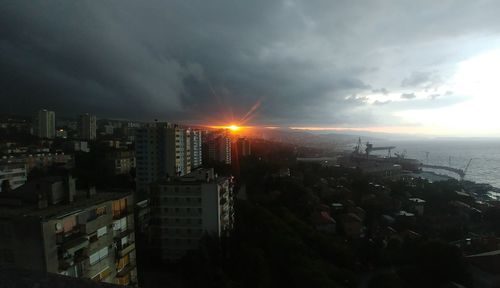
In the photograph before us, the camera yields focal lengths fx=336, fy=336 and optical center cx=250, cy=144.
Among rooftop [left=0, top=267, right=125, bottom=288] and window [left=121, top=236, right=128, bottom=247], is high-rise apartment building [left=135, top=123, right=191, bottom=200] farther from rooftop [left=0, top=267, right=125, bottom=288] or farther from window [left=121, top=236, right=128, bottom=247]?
rooftop [left=0, top=267, right=125, bottom=288]

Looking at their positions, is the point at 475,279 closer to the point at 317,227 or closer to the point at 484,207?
the point at 317,227

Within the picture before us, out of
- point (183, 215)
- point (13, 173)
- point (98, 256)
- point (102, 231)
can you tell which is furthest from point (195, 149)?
point (98, 256)

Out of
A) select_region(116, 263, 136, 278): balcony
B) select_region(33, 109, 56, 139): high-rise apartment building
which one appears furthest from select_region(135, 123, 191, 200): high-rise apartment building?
select_region(33, 109, 56, 139): high-rise apartment building

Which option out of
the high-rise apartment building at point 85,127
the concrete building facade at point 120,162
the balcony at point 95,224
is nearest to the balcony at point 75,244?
the balcony at point 95,224

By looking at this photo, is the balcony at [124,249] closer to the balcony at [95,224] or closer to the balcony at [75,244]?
the balcony at [95,224]

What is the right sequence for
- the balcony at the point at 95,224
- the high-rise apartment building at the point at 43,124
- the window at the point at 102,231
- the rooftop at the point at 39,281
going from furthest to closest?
the high-rise apartment building at the point at 43,124 < the window at the point at 102,231 < the balcony at the point at 95,224 < the rooftop at the point at 39,281

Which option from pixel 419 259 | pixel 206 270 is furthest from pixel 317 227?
pixel 206 270
